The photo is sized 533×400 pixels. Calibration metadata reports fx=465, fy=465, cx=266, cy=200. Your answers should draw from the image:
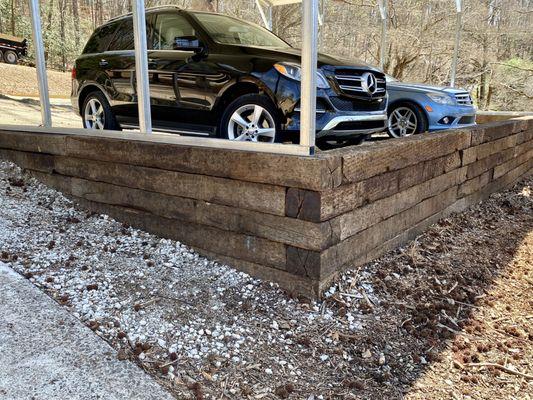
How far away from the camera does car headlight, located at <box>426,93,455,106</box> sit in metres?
6.63

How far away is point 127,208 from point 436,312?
2591 millimetres

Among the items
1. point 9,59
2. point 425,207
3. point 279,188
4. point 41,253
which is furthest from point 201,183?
point 9,59

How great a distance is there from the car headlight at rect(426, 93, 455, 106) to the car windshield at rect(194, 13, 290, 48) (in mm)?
2482

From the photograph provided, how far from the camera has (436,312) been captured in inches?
126

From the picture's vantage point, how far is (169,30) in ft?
17.0

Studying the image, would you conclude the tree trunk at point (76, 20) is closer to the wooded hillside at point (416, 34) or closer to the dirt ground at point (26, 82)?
the wooded hillside at point (416, 34)

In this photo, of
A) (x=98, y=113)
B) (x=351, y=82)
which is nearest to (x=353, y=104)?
(x=351, y=82)

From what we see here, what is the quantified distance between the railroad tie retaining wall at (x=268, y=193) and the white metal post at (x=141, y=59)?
0.21 metres

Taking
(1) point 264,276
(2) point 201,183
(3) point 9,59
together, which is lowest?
(1) point 264,276

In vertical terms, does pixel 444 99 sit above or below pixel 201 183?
above

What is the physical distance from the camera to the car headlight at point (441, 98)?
21.7ft

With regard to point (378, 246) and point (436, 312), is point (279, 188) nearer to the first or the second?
point (378, 246)

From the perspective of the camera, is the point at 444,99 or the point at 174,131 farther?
the point at 444,99

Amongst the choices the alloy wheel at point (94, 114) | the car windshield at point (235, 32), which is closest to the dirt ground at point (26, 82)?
the alloy wheel at point (94, 114)
